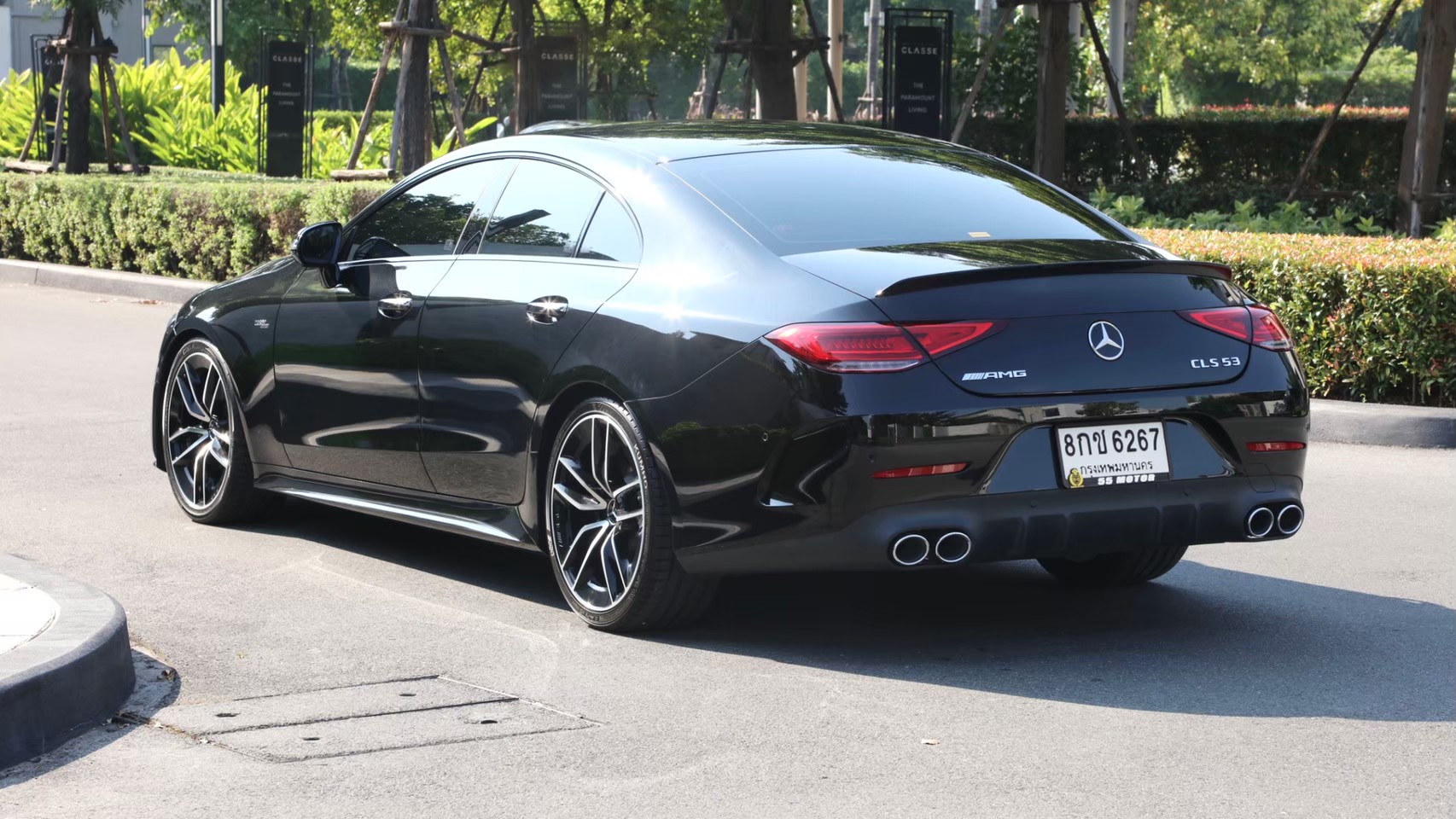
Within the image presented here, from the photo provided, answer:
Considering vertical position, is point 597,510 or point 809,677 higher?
point 597,510

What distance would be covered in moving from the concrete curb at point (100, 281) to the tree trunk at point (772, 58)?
7.66 metres

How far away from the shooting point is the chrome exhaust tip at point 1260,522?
18.9 ft

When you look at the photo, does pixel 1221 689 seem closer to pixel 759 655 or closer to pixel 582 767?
pixel 759 655

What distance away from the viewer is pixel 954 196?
6.24 meters

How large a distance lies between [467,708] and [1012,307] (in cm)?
175

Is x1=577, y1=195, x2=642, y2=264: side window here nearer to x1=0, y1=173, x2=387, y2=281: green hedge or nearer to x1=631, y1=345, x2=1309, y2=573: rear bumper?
x1=631, y1=345, x2=1309, y2=573: rear bumper

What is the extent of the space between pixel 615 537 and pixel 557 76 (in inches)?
1023

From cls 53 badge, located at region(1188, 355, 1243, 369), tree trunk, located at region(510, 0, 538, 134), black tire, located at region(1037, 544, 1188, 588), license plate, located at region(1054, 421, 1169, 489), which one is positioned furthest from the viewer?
tree trunk, located at region(510, 0, 538, 134)

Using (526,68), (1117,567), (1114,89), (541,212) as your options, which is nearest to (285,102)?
(526,68)

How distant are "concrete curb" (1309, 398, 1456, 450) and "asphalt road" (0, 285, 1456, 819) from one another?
1944 millimetres

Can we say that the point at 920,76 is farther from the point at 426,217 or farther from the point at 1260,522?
the point at 1260,522

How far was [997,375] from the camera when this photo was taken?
536 centimetres

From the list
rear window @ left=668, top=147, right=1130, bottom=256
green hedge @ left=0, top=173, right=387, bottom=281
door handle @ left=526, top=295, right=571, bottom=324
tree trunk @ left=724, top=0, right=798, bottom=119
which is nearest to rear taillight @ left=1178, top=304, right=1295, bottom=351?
rear window @ left=668, top=147, right=1130, bottom=256

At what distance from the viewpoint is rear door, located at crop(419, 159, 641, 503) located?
19.9ft
